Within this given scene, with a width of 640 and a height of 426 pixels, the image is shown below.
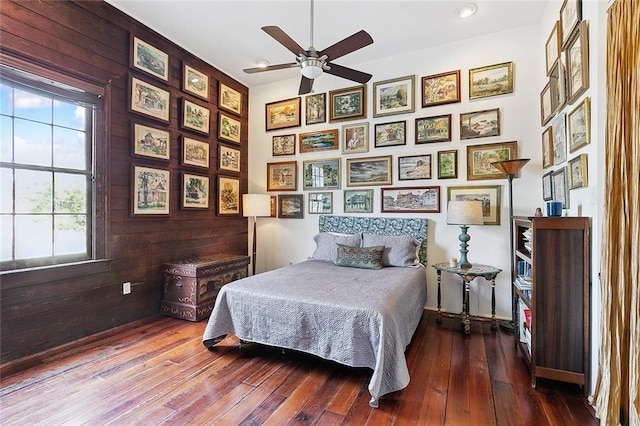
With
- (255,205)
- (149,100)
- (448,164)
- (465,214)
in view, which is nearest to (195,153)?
(149,100)

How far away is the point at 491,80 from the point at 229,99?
11.5 feet

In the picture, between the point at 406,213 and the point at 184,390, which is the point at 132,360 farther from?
the point at 406,213

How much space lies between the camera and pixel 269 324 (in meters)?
2.39

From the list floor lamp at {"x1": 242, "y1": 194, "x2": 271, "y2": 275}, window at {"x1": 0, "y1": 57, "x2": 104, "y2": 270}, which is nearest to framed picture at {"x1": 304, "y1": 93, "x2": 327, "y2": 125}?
floor lamp at {"x1": 242, "y1": 194, "x2": 271, "y2": 275}

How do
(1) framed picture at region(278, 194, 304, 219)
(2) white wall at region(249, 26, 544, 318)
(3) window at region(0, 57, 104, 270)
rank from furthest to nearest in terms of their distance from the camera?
(1) framed picture at region(278, 194, 304, 219) → (2) white wall at region(249, 26, 544, 318) → (3) window at region(0, 57, 104, 270)

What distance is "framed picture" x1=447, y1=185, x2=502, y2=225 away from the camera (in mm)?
3387

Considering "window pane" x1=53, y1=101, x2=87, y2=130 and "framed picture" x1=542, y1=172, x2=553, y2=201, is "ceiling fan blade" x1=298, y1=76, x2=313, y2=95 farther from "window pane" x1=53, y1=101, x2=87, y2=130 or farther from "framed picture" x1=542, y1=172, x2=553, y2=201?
"framed picture" x1=542, y1=172, x2=553, y2=201

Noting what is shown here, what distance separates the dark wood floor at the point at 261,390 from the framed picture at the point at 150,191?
4.44ft

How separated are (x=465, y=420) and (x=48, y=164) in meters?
3.71

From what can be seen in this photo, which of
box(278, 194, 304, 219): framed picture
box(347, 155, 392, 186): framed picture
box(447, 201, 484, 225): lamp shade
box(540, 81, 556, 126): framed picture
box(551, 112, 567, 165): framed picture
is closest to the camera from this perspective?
box(551, 112, 567, 165): framed picture

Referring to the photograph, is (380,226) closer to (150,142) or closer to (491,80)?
(491,80)

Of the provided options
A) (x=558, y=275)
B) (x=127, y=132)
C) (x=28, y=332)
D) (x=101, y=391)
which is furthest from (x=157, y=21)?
(x=558, y=275)

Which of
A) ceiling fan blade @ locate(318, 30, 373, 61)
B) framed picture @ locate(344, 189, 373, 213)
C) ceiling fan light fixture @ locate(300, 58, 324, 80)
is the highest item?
ceiling fan blade @ locate(318, 30, 373, 61)

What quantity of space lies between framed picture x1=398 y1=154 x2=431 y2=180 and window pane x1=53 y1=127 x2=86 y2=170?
345cm
